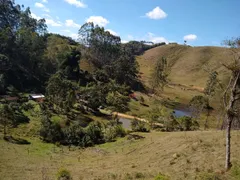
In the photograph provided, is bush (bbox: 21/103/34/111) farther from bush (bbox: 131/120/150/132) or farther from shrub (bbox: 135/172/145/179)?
shrub (bbox: 135/172/145/179)

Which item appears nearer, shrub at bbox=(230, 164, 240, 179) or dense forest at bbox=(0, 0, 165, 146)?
shrub at bbox=(230, 164, 240, 179)

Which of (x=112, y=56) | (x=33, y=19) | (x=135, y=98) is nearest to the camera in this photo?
(x=135, y=98)

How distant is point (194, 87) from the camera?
5659 inches

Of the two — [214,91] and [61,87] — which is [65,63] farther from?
[214,91]

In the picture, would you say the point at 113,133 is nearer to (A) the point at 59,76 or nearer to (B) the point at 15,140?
(B) the point at 15,140

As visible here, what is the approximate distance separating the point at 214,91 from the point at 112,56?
210 ft

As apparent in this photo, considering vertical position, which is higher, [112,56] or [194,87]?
[112,56]

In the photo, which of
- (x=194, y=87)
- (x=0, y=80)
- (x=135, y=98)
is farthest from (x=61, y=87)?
(x=194, y=87)

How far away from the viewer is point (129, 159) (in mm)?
34812

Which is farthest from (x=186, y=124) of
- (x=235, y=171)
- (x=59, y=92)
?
(x=235, y=171)

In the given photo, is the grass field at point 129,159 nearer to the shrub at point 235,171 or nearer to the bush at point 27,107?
the shrub at point 235,171

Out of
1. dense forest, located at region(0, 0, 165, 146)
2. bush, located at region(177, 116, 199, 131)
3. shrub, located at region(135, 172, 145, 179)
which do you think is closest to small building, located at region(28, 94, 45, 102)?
dense forest, located at region(0, 0, 165, 146)

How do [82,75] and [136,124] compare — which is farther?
[82,75]

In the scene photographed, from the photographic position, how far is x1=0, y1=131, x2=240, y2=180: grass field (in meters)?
24.5
